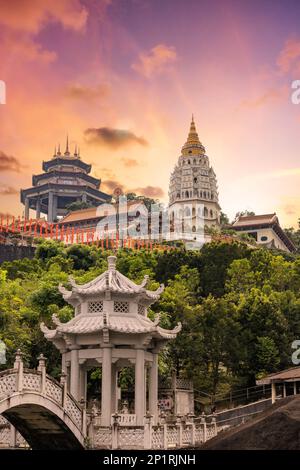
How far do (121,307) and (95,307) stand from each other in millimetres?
773

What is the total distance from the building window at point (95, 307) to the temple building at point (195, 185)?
51.4 meters

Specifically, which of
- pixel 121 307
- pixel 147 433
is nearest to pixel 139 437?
pixel 147 433

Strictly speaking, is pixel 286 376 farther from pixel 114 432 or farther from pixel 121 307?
pixel 114 432

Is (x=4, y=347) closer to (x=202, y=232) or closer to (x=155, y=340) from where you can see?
(x=155, y=340)

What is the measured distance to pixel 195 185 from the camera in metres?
72.9

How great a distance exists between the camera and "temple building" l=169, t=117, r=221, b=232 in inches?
2844

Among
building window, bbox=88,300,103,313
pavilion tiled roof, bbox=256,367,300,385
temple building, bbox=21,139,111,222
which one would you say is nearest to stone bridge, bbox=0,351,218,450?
building window, bbox=88,300,103,313

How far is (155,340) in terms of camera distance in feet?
65.8

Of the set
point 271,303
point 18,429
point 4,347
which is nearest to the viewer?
point 18,429

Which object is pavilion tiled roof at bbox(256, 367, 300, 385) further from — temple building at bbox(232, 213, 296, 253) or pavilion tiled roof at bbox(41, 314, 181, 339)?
temple building at bbox(232, 213, 296, 253)

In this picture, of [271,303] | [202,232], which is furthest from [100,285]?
[202,232]

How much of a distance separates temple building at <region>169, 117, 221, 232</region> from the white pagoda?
5123 centimetres
